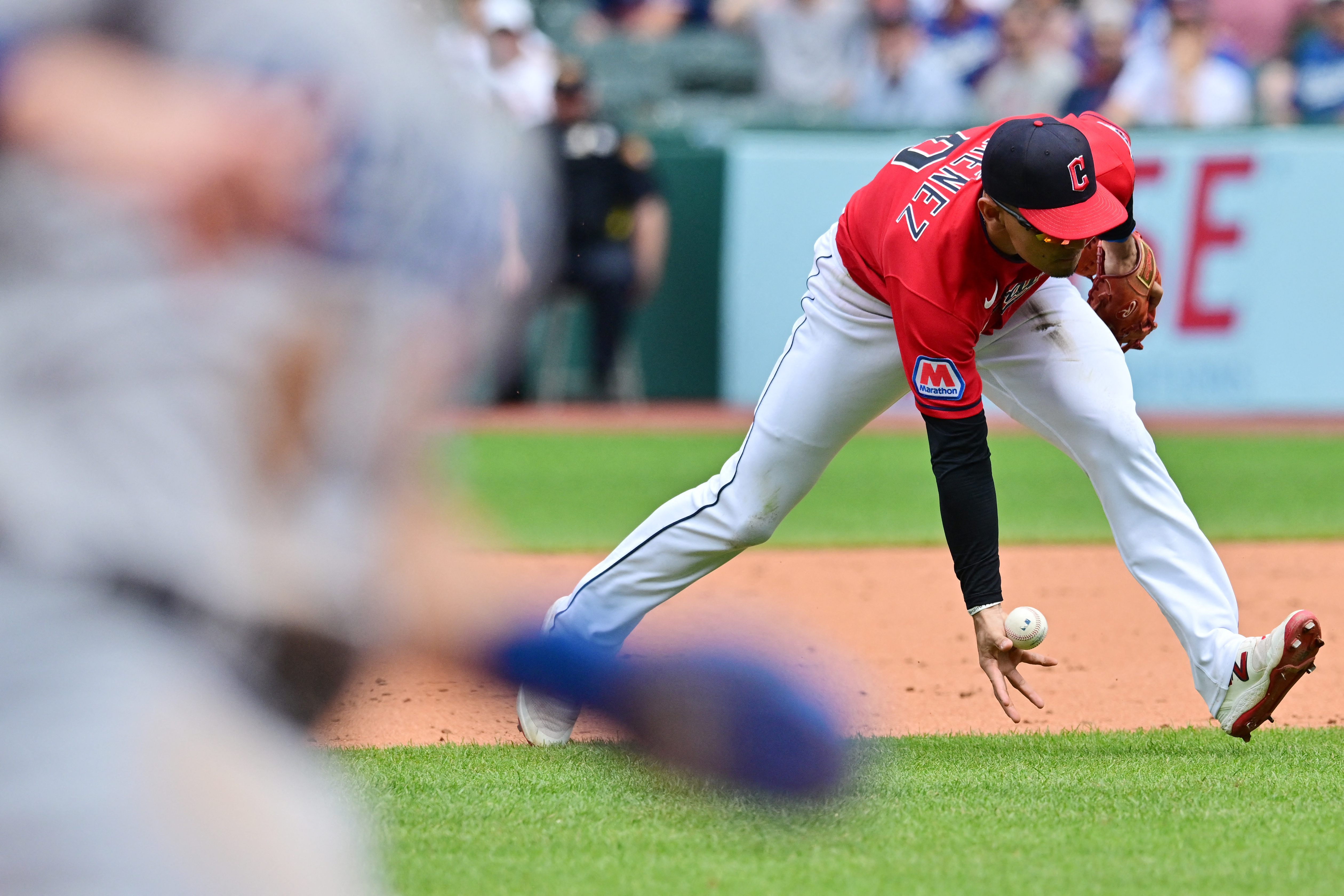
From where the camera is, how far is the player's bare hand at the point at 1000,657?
4.09 metres

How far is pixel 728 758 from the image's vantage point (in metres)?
1.80

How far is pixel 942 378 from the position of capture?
4188 millimetres

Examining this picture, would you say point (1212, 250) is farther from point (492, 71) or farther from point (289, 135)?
point (289, 135)

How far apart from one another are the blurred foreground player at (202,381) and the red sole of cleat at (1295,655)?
311 cm

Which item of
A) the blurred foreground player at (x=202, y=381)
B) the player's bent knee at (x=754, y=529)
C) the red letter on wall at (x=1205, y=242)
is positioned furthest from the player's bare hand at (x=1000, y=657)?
the red letter on wall at (x=1205, y=242)

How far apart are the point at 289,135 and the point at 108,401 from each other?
308mm

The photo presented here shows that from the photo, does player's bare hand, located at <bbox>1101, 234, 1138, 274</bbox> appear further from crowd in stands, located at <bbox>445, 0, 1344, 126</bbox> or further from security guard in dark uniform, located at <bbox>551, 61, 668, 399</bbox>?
security guard in dark uniform, located at <bbox>551, 61, 668, 399</bbox>

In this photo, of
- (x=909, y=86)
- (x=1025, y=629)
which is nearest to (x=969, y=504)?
(x=1025, y=629)

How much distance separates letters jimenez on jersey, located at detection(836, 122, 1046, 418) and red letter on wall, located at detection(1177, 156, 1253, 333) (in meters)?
8.33

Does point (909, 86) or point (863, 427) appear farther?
point (909, 86)

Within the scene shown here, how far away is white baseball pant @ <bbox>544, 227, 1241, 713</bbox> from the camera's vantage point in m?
4.41

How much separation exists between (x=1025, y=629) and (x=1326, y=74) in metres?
10.6

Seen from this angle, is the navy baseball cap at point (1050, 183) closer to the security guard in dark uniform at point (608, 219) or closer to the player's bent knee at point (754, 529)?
the player's bent knee at point (754, 529)

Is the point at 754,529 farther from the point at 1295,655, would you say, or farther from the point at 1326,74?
the point at 1326,74
